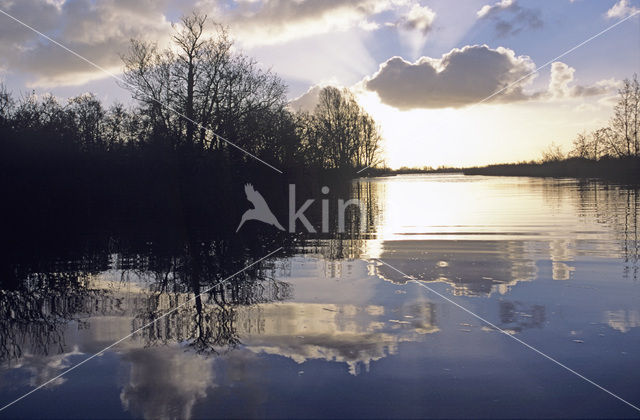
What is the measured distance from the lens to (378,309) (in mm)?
7004

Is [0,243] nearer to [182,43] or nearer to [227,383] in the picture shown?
[227,383]

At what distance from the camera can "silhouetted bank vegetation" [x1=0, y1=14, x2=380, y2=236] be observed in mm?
24469

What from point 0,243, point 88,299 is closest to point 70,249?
point 0,243

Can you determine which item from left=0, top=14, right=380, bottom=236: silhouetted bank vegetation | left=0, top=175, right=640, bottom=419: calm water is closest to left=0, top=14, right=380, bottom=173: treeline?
left=0, top=14, right=380, bottom=236: silhouetted bank vegetation

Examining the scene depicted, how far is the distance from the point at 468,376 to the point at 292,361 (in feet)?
5.26

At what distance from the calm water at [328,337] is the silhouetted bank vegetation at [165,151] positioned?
1275 cm

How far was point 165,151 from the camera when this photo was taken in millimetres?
29047

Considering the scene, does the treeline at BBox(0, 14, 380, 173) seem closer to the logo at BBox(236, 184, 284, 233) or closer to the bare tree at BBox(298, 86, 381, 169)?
the logo at BBox(236, 184, 284, 233)

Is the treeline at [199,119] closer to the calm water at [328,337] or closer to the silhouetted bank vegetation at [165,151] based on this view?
the silhouetted bank vegetation at [165,151]

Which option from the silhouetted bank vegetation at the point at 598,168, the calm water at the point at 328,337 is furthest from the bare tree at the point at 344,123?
the calm water at the point at 328,337

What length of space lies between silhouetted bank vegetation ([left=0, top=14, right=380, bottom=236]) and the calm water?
12749 millimetres

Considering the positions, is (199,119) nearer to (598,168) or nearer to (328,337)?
(328,337)

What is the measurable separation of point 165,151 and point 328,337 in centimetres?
2505

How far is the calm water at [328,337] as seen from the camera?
13.9 ft
